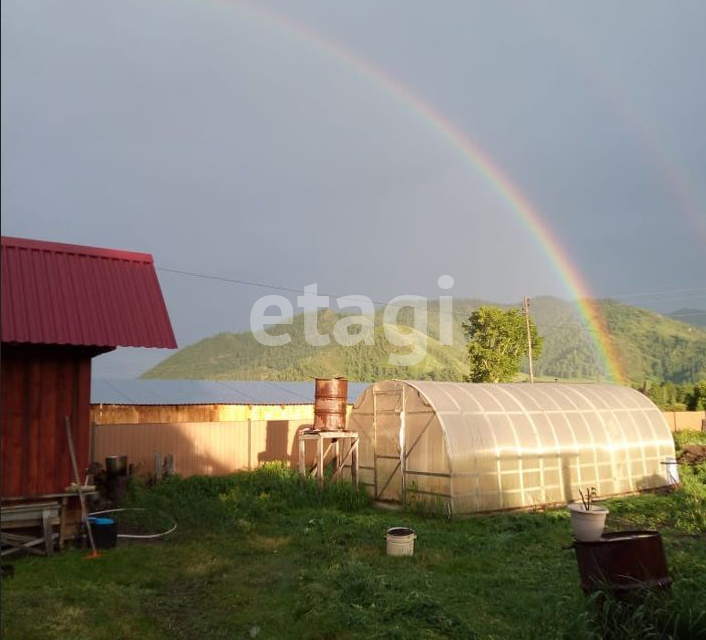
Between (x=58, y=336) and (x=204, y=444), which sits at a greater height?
(x=58, y=336)

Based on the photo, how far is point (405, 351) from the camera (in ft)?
419

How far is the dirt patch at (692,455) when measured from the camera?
24.1m

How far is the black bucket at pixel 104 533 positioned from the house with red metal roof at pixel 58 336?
79cm

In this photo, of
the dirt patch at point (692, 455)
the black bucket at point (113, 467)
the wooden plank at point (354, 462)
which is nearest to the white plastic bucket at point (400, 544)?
the wooden plank at point (354, 462)

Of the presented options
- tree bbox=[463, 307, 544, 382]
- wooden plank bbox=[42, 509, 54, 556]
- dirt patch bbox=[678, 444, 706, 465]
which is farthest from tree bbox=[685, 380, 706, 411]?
wooden plank bbox=[42, 509, 54, 556]

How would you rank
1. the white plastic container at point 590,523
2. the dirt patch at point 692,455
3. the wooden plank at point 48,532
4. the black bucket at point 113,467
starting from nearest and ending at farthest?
1. the white plastic container at point 590,523
2. the wooden plank at point 48,532
3. the black bucket at point 113,467
4. the dirt patch at point 692,455

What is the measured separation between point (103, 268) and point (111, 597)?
5110 millimetres

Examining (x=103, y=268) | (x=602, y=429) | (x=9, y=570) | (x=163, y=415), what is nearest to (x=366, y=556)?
(x=103, y=268)

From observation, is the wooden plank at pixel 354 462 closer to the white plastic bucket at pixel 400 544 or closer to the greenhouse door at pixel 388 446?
the greenhouse door at pixel 388 446

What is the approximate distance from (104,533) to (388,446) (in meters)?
7.65

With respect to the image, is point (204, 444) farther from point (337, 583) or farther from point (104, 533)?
point (337, 583)

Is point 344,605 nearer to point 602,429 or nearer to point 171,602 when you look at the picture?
point 171,602

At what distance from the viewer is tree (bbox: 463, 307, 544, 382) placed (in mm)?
43719

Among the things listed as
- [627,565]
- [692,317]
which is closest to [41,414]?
[627,565]
